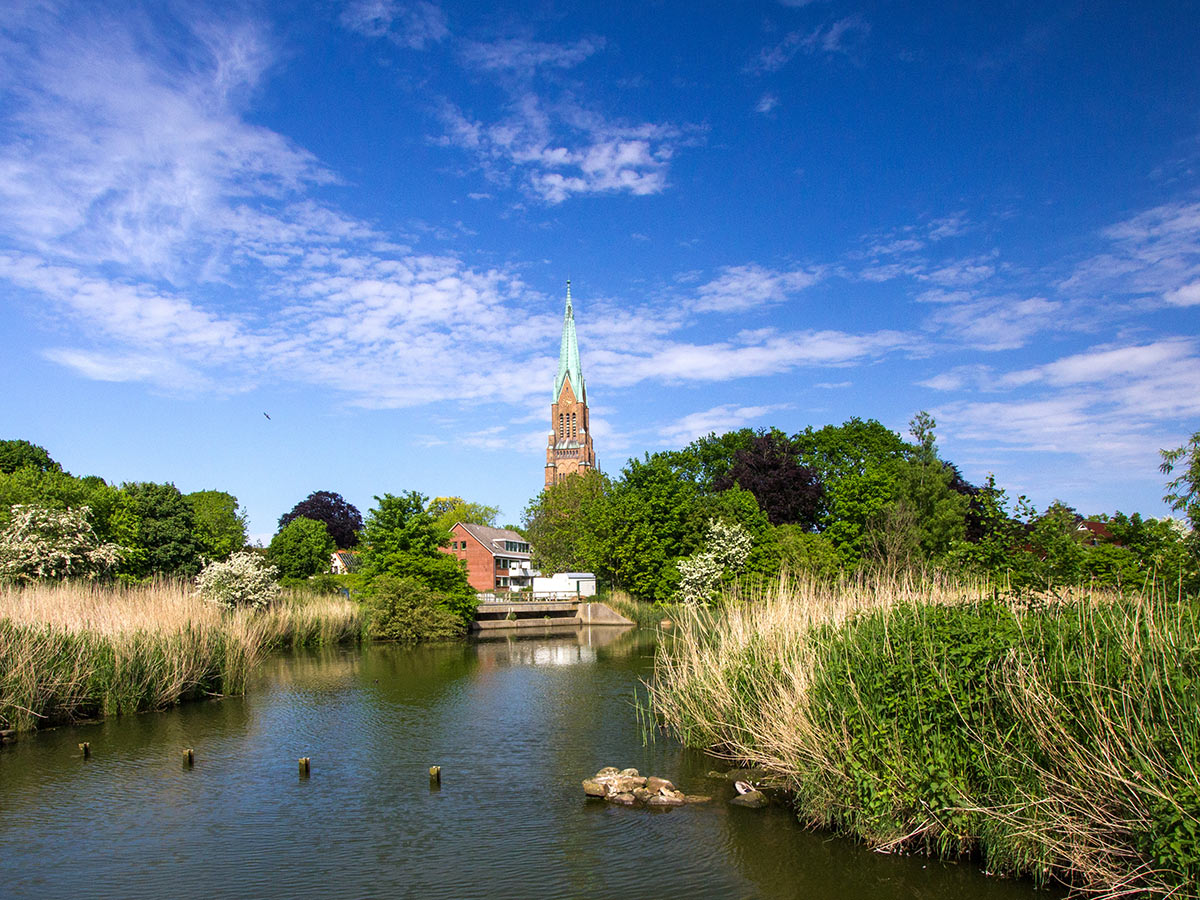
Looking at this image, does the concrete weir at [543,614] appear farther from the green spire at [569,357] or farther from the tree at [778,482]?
the green spire at [569,357]

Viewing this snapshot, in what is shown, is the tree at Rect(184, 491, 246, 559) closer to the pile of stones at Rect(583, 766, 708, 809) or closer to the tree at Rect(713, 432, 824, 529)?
the tree at Rect(713, 432, 824, 529)

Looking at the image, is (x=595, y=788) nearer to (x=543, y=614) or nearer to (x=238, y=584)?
(x=238, y=584)

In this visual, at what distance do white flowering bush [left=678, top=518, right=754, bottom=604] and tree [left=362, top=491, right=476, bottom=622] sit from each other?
13.9 metres

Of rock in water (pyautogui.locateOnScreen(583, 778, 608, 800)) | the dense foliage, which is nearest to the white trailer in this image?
the dense foliage

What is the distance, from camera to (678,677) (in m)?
15.3

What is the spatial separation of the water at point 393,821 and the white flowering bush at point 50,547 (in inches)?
710

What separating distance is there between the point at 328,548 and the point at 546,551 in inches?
1114

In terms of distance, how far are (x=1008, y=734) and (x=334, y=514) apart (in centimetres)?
8617

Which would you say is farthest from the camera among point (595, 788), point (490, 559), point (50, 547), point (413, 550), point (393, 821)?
point (490, 559)

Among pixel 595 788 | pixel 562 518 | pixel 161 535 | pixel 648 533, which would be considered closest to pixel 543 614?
pixel 648 533

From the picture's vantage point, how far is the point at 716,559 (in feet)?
166

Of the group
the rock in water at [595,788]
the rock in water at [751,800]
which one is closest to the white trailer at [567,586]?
the rock in water at [595,788]

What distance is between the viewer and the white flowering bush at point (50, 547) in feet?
106

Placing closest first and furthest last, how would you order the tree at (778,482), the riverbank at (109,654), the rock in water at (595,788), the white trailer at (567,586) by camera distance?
1. the rock in water at (595,788)
2. the riverbank at (109,654)
3. the tree at (778,482)
4. the white trailer at (567,586)
